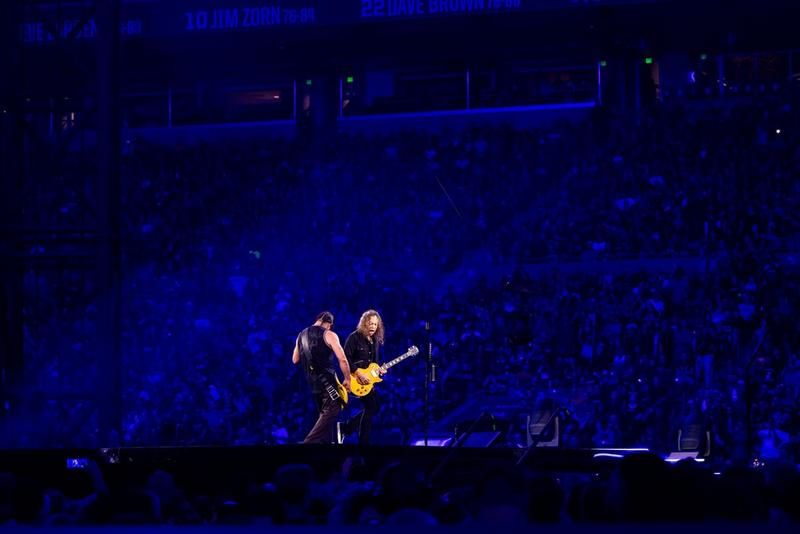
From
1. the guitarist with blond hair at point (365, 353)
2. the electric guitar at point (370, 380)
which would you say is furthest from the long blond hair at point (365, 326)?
the electric guitar at point (370, 380)

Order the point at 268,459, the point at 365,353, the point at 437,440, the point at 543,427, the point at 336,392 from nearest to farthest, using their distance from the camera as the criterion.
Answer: the point at 268,459, the point at 336,392, the point at 365,353, the point at 543,427, the point at 437,440

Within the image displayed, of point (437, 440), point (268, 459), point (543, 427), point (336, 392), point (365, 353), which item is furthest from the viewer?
point (437, 440)

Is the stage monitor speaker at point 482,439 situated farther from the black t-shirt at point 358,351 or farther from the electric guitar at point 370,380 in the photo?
the black t-shirt at point 358,351

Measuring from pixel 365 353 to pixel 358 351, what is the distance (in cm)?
6

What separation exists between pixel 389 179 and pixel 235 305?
4126 mm

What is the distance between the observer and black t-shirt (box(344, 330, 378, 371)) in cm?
943

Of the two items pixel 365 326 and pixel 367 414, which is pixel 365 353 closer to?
pixel 365 326

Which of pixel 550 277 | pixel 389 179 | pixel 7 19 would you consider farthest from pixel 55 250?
pixel 389 179

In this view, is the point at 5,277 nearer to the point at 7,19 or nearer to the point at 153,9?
the point at 7,19

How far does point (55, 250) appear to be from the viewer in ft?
35.9

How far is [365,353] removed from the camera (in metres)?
9.45

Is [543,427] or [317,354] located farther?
[543,427]

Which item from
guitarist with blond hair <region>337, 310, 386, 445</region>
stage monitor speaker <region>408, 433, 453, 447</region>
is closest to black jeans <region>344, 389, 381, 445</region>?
guitarist with blond hair <region>337, 310, 386, 445</region>

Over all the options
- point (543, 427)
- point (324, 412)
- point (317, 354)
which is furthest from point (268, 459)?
point (543, 427)
